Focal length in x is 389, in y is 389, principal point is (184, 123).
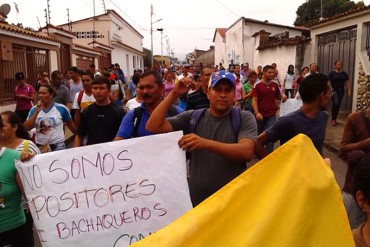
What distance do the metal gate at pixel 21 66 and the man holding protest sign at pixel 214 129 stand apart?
9798mm

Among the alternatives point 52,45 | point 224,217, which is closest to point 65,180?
point 224,217

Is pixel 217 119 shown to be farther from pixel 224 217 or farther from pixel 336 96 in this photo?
pixel 336 96

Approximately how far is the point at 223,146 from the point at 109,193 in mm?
786

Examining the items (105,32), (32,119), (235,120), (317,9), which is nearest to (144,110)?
(235,120)

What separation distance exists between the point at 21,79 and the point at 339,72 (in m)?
8.22

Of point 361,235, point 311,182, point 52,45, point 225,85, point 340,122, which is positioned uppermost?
point 52,45

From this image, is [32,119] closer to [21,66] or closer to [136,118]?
[136,118]

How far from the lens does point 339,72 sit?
1072 cm

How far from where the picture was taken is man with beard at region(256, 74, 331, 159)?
9.71 ft

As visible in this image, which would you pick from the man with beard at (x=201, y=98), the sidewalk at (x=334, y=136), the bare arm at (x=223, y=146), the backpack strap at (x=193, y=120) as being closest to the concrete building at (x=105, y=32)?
the sidewalk at (x=334, y=136)

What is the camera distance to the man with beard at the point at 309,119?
2961 mm

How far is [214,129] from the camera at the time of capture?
8.45 ft

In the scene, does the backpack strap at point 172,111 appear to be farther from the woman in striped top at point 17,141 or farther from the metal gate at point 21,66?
the metal gate at point 21,66

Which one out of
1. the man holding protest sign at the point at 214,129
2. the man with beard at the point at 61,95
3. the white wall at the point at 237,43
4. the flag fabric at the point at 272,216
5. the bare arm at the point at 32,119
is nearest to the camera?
the flag fabric at the point at 272,216
